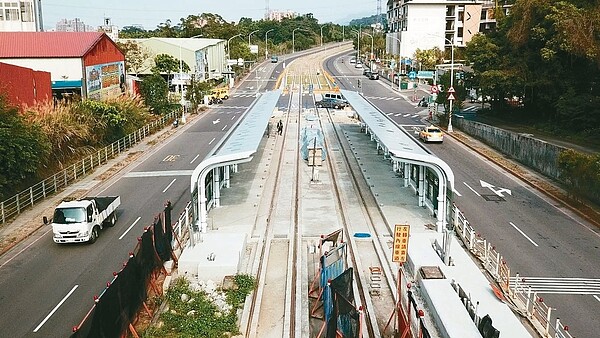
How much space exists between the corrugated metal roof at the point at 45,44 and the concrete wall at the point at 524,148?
105 feet

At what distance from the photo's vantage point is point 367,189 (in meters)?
30.4

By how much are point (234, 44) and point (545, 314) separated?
374 feet

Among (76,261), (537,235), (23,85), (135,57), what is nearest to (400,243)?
(537,235)

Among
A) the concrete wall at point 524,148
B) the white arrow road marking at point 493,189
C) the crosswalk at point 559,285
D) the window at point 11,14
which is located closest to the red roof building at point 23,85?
the white arrow road marking at point 493,189

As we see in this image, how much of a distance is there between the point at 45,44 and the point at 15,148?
28048 mm

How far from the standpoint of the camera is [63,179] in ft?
107

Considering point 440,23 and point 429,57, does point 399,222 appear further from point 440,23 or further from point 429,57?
point 440,23

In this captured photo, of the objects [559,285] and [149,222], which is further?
[149,222]

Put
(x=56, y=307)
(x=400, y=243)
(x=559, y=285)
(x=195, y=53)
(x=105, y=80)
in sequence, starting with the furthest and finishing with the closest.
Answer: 1. (x=195, y=53)
2. (x=105, y=80)
3. (x=559, y=285)
4. (x=56, y=307)
5. (x=400, y=243)

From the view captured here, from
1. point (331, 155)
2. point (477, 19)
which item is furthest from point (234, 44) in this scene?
point (331, 155)

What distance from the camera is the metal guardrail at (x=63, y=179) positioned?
27000 millimetres

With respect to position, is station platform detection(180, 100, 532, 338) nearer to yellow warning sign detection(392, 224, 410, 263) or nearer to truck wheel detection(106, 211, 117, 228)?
yellow warning sign detection(392, 224, 410, 263)

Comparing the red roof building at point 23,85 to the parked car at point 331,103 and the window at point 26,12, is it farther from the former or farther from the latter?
the parked car at point 331,103

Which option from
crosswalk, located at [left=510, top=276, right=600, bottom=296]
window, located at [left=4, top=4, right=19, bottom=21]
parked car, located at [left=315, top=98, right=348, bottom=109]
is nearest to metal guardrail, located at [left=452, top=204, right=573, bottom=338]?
crosswalk, located at [left=510, top=276, right=600, bottom=296]
